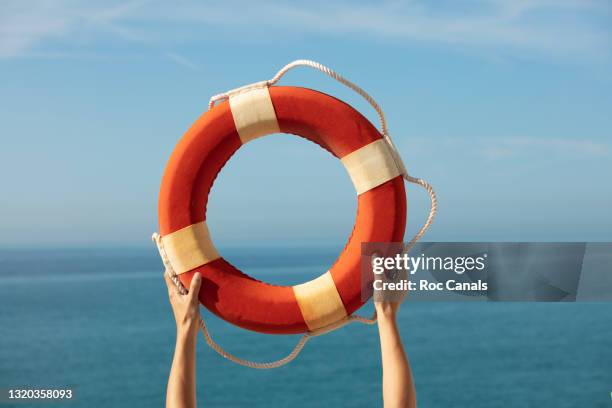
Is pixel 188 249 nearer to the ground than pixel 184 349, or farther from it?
farther from it

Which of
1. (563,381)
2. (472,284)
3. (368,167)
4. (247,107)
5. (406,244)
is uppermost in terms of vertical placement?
(247,107)

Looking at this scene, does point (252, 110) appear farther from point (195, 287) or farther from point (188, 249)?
point (195, 287)

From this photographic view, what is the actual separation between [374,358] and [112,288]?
47.1ft

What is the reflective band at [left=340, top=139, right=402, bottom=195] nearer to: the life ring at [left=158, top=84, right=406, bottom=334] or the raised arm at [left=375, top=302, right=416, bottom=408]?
the life ring at [left=158, top=84, right=406, bottom=334]

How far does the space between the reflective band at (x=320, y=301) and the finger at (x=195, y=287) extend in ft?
1.01

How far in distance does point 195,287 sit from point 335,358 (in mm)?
14123

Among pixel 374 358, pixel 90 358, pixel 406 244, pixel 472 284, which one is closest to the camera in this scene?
pixel 406 244

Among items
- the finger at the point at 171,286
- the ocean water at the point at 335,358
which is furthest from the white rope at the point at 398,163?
the ocean water at the point at 335,358

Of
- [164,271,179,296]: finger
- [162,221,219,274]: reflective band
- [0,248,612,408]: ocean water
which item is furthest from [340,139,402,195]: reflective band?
[0,248,612,408]: ocean water

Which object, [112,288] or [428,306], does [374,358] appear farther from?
[112,288]

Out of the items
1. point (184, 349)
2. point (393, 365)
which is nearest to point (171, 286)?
point (184, 349)

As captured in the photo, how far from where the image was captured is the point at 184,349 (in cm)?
224

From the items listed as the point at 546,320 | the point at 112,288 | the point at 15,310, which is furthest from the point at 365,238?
the point at 112,288

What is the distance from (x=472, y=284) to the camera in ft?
8.87
